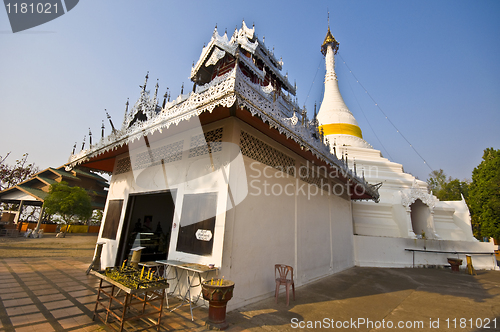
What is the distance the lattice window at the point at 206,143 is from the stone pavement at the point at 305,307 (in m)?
2.94

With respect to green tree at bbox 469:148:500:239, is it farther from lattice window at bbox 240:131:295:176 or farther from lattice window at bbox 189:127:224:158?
lattice window at bbox 189:127:224:158

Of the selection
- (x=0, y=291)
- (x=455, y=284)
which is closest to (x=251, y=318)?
(x=0, y=291)

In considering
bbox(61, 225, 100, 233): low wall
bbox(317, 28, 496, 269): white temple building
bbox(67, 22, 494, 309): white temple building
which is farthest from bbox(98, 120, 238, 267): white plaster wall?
bbox(61, 225, 100, 233): low wall

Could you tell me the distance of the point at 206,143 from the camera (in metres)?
4.98

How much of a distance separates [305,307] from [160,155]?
4.77m

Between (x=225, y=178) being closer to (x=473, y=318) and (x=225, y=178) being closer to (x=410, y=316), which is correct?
(x=410, y=316)

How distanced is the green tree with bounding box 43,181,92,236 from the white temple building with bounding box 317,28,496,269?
19.2 meters

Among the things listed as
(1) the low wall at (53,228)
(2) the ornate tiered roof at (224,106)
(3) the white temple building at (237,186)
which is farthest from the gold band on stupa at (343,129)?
(1) the low wall at (53,228)

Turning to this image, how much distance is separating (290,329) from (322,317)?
2.89ft

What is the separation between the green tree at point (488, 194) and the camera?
18750 mm

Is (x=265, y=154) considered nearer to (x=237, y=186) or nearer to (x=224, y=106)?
(x=237, y=186)

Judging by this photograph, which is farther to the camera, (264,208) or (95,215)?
(95,215)

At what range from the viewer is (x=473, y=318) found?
4203 mm

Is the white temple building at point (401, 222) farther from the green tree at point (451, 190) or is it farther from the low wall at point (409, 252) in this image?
the green tree at point (451, 190)
